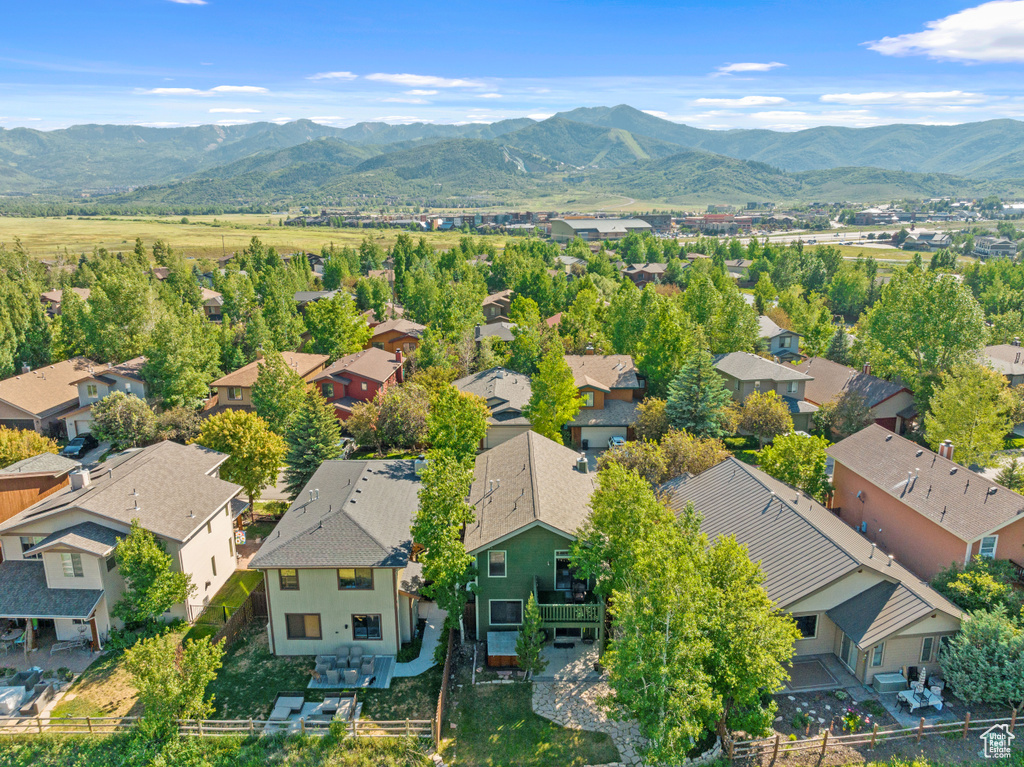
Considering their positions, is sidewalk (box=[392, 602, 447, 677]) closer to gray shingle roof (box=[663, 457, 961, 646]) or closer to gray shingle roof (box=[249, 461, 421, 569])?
gray shingle roof (box=[249, 461, 421, 569])

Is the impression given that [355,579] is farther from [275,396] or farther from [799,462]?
[275,396]

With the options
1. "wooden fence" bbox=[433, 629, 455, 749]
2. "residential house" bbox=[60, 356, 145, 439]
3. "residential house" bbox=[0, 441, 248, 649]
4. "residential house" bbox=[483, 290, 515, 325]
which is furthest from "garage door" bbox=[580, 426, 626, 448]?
"residential house" bbox=[483, 290, 515, 325]

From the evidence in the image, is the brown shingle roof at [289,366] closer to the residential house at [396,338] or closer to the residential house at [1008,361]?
the residential house at [396,338]

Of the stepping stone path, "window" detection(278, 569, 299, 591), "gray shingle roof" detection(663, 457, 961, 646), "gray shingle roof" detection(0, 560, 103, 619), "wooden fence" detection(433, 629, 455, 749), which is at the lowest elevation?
the stepping stone path

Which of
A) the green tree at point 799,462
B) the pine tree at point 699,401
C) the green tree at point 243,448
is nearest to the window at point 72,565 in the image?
the green tree at point 243,448

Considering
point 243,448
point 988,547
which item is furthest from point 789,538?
point 243,448

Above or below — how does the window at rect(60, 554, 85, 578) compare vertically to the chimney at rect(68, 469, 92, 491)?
below

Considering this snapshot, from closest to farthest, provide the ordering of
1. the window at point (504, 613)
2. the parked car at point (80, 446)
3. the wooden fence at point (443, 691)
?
the wooden fence at point (443, 691)
the window at point (504, 613)
the parked car at point (80, 446)
